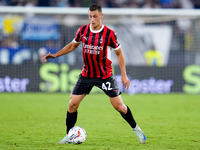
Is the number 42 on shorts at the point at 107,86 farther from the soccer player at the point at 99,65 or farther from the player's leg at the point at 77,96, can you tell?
the player's leg at the point at 77,96

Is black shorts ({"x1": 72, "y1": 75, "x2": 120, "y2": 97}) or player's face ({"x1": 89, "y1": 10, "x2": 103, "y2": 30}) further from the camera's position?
black shorts ({"x1": 72, "y1": 75, "x2": 120, "y2": 97})

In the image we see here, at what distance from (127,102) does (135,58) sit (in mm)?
3802

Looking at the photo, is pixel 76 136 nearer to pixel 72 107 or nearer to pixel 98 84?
pixel 72 107

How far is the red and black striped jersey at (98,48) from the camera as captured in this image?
19.7 feet

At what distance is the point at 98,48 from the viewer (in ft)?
19.7

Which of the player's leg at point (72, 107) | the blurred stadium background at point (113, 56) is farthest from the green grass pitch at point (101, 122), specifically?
the blurred stadium background at point (113, 56)

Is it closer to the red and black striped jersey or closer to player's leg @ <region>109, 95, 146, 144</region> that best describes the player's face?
the red and black striped jersey

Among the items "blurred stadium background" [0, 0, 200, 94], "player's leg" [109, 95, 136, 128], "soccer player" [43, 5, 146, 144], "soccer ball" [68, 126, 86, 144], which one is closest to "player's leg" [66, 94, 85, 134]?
"soccer player" [43, 5, 146, 144]

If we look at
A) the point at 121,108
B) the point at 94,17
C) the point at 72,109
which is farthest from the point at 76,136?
the point at 94,17

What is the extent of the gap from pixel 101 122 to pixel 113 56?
7386mm

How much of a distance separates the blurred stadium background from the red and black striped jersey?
29.4 ft

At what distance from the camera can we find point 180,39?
1648cm

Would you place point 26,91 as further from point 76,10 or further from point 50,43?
point 76,10

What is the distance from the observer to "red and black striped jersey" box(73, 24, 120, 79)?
600cm
